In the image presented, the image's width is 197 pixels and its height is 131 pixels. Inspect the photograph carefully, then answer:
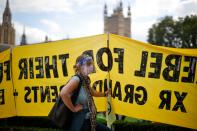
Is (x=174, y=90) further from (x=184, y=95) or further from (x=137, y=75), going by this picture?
(x=137, y=75)

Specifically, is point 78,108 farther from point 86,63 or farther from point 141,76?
point 141,76

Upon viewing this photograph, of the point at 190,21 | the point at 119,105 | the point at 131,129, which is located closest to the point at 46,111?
the point at 119,105

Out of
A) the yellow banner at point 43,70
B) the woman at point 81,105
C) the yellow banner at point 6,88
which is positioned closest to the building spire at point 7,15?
the yellow banner at point 6,88

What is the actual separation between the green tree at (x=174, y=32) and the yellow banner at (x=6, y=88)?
63.0 m

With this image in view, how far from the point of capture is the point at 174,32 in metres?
73.3

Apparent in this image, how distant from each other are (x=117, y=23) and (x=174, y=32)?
5689cm

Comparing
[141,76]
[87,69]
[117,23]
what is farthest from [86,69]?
[117,23]

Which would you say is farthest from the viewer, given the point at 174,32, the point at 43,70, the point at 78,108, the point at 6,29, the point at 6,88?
the point at 6,29

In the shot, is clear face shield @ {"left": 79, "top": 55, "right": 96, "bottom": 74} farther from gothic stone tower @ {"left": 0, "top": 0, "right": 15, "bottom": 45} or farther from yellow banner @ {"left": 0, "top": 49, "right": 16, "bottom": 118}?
gothic stone tower @ {"left": 0, "top": 0, "right": 15, "bottom": 45}

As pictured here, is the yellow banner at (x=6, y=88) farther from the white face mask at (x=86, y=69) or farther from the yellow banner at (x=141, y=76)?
the white face mask at (x=86, y=69)

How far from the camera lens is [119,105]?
256 inches

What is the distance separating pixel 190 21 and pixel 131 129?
6156cm

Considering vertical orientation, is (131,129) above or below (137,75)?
below

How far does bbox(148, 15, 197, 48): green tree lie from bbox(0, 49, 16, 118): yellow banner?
62973 mm
